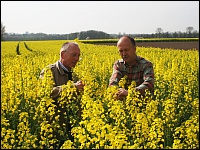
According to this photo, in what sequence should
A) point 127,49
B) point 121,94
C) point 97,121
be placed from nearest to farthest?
point 97,121
point 121,94
point 127,49

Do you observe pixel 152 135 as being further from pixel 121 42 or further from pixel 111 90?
pixel 121 42

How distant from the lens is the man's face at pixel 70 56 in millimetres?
4613

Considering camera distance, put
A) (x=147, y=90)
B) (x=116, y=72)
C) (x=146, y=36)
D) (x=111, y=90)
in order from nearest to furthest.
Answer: (x=111, y=90), (x=147, y=90), (x=116, y=72), (x=146, y=36)

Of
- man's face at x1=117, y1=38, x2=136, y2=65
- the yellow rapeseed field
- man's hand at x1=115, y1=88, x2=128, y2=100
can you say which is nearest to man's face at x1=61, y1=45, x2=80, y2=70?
the yellow rapeseed field

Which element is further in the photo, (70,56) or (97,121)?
(70,56)

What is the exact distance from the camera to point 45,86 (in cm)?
432

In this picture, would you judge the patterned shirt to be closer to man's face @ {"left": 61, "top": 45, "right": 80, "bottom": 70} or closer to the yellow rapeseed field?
the yellow rapeseed field

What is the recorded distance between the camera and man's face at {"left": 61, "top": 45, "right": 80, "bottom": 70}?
461cm

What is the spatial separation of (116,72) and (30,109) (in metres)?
1.25

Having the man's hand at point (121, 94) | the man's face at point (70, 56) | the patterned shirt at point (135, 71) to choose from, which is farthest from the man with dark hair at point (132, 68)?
the man's face at point (70, 56)

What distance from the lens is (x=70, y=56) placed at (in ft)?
15.2

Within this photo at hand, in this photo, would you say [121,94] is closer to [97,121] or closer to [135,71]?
[135,71]

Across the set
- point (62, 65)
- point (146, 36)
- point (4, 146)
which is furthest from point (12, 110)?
point (146, 36)

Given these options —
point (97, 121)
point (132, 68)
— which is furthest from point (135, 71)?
point (97, 121)
